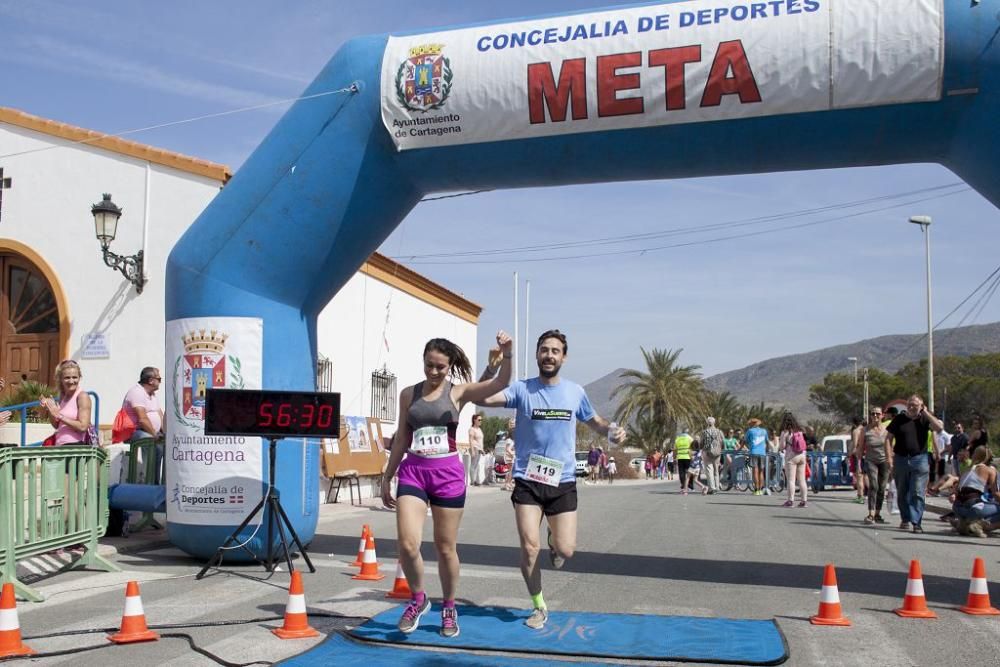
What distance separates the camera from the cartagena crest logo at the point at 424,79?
939 centimetres

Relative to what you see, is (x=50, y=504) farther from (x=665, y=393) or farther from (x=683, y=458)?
(x=665, y=393)

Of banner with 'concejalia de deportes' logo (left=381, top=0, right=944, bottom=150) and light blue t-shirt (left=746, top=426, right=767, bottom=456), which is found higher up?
banner with 'concejalia de deportes' logo (left=381, top=0, right=944, bottom=150)

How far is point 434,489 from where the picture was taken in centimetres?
648

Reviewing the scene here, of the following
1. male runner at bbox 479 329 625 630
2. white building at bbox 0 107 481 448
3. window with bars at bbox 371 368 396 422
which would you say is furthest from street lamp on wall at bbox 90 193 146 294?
male runner at bbox 479 329 625 630

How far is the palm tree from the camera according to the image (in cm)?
5334

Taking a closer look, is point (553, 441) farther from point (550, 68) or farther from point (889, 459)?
point (889, 459)

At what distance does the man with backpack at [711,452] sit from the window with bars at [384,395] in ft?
25.4

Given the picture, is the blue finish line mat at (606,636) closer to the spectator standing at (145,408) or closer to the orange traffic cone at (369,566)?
the orange traffic cone at (369,566)

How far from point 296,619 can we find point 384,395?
17130 millimetres

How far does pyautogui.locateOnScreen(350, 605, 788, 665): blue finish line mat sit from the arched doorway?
12.2 metres

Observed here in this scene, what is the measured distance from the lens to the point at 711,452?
2509cm

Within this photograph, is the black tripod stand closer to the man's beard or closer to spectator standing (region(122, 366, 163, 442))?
spectator standing (region(122, 366, 163, 442))

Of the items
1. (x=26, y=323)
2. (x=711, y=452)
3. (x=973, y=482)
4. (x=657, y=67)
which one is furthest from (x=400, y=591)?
(x=711, y=452)

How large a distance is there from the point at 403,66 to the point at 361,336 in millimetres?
12700
